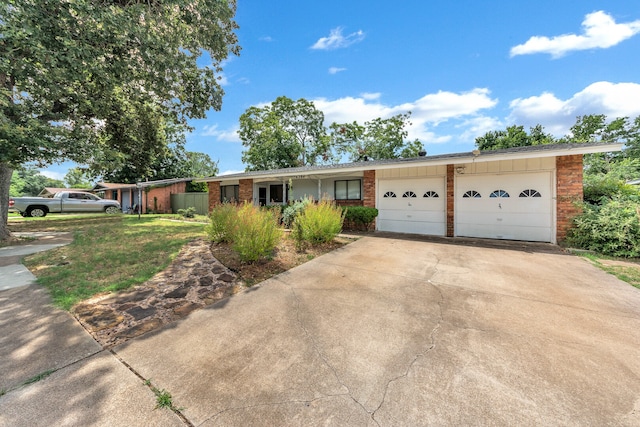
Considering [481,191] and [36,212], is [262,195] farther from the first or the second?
[36,212]

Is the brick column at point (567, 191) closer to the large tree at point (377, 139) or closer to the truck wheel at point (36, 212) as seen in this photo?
the large tree at point (377, 139)

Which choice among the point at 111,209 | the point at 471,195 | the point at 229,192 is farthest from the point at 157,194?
the point at 471,195

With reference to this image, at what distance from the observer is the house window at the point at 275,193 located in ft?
47.9

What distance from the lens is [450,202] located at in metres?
8.53

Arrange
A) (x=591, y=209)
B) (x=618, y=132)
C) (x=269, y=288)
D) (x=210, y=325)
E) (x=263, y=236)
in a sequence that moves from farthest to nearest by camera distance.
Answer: (x=618, y=132) → (x=591, y=209) → (x=263, y=236) → (x=269, y=288) → (x=210, y=325)

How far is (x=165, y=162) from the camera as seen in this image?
30906mm

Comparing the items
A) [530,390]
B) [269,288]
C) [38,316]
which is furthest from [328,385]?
[38,316]

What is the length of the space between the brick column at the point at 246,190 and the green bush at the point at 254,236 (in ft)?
27.7

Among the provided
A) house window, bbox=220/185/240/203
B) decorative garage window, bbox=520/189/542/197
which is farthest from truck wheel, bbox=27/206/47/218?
decorative garage window, bbox=520/189/542/197

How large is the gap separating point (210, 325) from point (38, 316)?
2.12 metres

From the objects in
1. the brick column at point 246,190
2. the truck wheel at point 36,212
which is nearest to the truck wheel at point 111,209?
the truck wheel at point 36,212

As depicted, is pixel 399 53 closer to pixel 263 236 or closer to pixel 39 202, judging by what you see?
pixel 263 236

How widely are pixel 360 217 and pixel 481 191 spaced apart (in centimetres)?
416

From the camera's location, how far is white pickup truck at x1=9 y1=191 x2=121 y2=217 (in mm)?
15531
